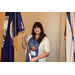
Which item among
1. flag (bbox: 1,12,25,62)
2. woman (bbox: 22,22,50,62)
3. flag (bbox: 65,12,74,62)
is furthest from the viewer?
woman (bbox: 22,22,50,62)

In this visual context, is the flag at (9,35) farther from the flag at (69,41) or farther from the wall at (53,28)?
the wall at (53,28)

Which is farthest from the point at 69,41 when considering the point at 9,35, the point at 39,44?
the point at 9,35

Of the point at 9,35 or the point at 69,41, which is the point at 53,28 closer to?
the point at 69,41

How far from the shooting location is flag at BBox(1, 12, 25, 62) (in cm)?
110

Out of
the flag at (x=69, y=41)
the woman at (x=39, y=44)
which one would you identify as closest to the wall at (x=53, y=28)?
the woman at (x=39, y=44)

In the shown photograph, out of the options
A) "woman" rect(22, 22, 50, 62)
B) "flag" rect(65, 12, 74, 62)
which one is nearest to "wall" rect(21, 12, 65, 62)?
"woman" rect(22, 22, 50, 62)

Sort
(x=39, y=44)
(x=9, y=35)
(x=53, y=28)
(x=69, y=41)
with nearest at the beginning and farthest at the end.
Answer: (x=69, y=41)
(x=9, y=35)
(x=39, y=44)
(x=53, y=28)

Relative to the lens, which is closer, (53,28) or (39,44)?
(39,44)

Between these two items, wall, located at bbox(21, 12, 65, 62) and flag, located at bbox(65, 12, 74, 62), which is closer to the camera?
flag, located at bbox(65, 12, 74, 62)

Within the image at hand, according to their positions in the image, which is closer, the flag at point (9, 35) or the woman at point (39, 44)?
the flag at point (9, 35)

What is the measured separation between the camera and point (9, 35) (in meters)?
1.12

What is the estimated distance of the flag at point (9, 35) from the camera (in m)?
1.10

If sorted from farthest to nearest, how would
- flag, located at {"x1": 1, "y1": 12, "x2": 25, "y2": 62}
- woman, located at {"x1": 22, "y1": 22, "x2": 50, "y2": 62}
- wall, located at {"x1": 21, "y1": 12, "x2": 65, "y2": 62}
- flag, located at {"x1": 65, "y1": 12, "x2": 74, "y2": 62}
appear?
wall, located at {"x1": 21, "y1": 12, "x2": 65, "y2": 62}, woman, located at {"x1": 22, "y1": 22, "x2": 50, "y2": 62}, flag, located at {"x1": 1, "y1": 12, "x2": 25, "y2": 62}, flag, located at {"x1": 65, "y1": 12, "x2": 74, "y2": 62}

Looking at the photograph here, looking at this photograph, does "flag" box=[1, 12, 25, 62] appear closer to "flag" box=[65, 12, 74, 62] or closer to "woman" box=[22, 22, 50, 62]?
"woman" box=[22, 22, 50, 62]
